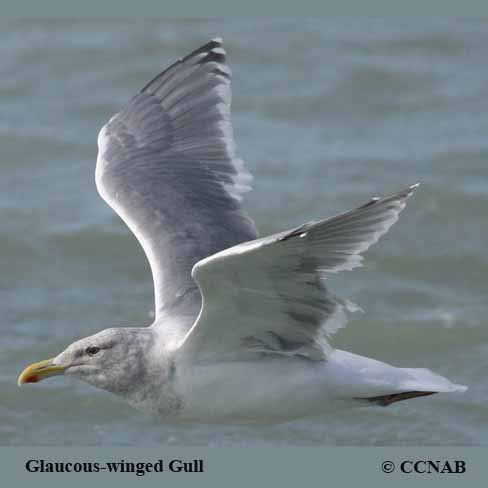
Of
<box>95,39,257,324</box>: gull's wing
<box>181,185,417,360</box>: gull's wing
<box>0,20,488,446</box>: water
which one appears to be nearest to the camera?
<box>181,185,417,360</box>: gull's wing

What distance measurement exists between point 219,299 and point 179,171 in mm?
1794

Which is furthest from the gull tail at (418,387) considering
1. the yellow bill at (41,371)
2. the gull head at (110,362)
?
the yellow bill at (41,371)

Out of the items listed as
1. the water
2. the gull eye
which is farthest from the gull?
the water

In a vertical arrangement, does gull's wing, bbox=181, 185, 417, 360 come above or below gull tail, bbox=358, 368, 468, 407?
above

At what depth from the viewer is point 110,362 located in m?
6.09

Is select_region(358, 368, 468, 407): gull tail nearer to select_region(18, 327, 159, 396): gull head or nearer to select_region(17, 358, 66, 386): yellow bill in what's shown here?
select_region(18, 327, 159, 396): gull head

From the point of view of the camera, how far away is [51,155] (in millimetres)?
12211

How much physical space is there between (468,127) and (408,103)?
2.05 feet

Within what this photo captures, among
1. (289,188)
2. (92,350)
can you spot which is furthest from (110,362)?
(289,188)

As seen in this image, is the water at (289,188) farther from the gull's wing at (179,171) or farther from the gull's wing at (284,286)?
the gull's wing at (284,286)

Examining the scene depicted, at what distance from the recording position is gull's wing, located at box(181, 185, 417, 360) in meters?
5.23

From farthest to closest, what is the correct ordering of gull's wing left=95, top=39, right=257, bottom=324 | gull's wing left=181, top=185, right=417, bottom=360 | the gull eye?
1. gull's wing left=95, top=39, right=257, bottom=324
2. the gull eye
3. gull's wing left=181, top=185, right=417, bottom=360

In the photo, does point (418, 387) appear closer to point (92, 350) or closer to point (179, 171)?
point (92, 350)

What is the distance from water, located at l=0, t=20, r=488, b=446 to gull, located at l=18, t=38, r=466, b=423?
170 cm
